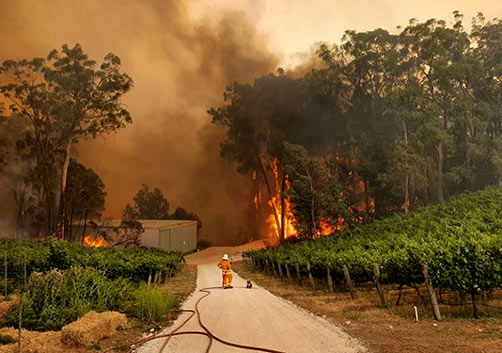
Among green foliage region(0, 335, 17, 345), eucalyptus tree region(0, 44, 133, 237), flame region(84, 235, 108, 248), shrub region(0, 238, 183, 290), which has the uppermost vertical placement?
eucalyptus tree region(0, 44, 133, 237)

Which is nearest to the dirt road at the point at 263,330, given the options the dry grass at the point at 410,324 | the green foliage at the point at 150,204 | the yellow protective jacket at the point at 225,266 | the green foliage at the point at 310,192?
the dry grass at the point at 410,324

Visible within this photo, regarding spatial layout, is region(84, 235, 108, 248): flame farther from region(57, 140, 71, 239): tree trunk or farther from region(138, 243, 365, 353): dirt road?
region(138, 243, 365, 353): dirt road

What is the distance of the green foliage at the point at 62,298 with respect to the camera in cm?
1110

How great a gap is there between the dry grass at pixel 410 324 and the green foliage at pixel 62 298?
8.14 m

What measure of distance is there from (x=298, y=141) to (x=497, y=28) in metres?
34.1

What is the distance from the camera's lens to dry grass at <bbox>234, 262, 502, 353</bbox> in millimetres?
9148

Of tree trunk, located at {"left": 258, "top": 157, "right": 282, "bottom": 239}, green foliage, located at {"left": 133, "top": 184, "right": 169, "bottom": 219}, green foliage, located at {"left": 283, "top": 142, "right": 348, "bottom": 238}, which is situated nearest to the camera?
green foliage, located at {"left": 283, "top": 142, "right": 348, "bottom": 238}

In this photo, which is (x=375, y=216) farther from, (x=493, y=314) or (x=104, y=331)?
→ (x=104, y=331)

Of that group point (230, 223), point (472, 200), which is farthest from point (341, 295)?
point (230, 223)

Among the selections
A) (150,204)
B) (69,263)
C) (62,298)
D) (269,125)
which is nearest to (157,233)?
(269,125)

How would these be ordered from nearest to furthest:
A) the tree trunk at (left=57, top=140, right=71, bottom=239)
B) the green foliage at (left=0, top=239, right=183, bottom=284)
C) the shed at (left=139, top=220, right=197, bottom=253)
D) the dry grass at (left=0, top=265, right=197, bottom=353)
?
1. the dry grass at (left=0, top=265, right=197, bottom=353)
2. the green foliage at (left=0, top=239, right=183, bottom=284)
3. the tree trunk at (left=57, top=140, right=71, bottom=239)
4. the shed at (left=139, top=220, right=197, bottom=253)

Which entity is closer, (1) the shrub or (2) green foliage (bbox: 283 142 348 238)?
(1) the shrub

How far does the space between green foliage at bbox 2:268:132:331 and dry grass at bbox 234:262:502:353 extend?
814 cm

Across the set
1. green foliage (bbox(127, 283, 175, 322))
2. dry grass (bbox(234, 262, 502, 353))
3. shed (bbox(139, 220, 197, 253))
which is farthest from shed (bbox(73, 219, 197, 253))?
green foliage (bbox(127, 283, 175, 322))
